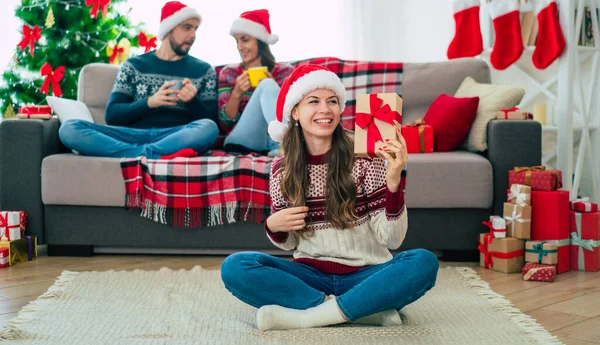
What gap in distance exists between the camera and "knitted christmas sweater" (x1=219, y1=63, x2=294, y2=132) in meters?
3.18

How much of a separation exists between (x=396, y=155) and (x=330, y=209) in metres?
0.24

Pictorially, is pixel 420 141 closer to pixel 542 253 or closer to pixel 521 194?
pixel 521 194

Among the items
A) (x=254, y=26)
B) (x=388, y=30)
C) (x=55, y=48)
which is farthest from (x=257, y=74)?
(x=388, y=30)

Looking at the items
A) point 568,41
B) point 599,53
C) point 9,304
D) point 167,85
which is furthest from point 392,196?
point 599,53

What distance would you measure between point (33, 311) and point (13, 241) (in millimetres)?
815

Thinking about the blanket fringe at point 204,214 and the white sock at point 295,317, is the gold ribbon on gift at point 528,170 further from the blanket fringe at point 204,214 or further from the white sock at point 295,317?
the white sock at point 295,317

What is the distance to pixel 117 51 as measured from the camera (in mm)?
4051

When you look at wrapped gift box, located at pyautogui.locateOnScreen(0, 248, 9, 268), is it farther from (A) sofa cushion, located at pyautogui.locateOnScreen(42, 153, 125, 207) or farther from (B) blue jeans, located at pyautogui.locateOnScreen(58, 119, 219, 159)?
(B) blue jeans, located at pyautogui.locateOnScreen(58, 119, 219, 159)

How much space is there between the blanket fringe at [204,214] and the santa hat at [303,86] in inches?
32.3

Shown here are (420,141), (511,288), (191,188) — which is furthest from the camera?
(420,141)

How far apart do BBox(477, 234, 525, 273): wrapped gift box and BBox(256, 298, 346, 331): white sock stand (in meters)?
1.01

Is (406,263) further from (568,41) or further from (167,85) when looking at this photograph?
(568,41)

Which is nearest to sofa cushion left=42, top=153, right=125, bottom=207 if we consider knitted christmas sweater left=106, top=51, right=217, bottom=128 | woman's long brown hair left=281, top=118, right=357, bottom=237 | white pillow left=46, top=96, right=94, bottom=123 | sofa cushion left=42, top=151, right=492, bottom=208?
sofa cushion left=42, top=151, right=492, bottom=208

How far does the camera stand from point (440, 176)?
250 cm
